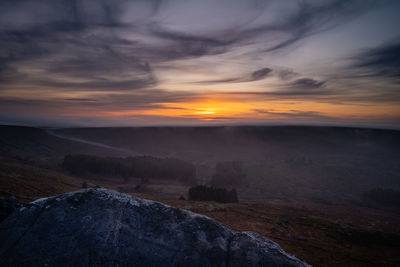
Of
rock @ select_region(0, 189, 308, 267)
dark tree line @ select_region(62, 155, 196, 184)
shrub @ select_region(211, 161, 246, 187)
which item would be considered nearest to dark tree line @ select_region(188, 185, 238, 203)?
shrub @ select_region(211, 161, 246, 187)

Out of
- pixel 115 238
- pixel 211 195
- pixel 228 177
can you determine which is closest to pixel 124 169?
pixel 211 195

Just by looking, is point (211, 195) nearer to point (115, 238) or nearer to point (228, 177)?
point (228, 177)

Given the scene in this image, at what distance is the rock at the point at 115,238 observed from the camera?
6.34 metres

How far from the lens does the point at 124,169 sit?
8412cm

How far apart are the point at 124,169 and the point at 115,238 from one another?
83289 mm

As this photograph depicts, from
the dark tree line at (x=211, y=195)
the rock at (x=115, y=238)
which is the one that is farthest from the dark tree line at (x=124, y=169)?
the rock at (x=115, y=238)

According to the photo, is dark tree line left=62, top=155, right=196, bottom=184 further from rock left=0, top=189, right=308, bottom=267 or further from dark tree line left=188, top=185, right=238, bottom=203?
rock left=0, top=189, right=308, bottom=267

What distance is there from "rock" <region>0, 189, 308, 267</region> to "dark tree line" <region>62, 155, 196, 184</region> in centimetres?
8060

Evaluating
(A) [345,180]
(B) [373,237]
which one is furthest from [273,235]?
(A) [345,180]

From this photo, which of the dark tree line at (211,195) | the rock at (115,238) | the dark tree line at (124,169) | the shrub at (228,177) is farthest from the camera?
the shrub at (228,177)

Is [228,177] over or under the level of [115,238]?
under

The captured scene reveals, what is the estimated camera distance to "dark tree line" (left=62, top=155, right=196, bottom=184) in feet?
266

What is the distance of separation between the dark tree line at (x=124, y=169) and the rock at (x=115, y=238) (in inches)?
3173

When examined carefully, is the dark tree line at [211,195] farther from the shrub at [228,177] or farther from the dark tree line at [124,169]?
the dark tree line at [124,169]
